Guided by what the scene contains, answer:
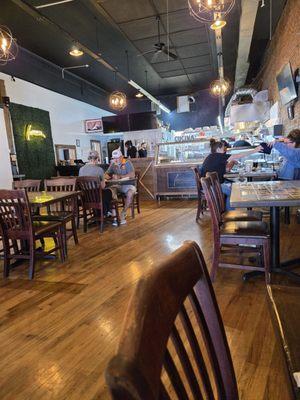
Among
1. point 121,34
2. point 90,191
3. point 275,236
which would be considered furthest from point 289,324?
point 121,34

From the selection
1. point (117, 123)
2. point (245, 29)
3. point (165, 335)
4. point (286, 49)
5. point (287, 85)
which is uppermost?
point (245, 29)

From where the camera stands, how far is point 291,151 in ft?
12.9

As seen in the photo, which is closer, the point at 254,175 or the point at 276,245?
the point at 276,245

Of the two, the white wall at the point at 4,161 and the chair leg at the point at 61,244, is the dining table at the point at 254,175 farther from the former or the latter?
the white wall at the point at 4,161

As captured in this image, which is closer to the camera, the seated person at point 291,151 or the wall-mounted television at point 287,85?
the seated person at point 291,151

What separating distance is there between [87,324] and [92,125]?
414 inches

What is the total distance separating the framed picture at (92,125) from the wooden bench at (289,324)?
37.8 feet

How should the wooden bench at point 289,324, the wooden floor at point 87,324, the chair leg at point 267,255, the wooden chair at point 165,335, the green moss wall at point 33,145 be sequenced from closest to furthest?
the wooden chair at point 165,335 → the wooden bench at point 289,324 → the wooden floor at point 87,324 → the chair leg at point 267,255 → the green moss wall at point 33,145

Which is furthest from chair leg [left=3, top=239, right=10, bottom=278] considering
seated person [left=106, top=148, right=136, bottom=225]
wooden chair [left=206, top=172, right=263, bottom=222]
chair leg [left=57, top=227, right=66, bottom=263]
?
seated person [left=106, top=148, right=136, bottom=225]

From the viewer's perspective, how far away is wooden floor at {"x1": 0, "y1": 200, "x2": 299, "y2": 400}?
161 cm

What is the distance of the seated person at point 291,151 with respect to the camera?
12.9ft

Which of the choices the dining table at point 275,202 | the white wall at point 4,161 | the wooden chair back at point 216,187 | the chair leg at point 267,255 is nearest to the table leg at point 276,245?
the dining table at point 275,202

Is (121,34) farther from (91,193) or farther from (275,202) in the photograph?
(275,202)

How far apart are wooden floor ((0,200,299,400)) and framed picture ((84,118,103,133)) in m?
8.52
